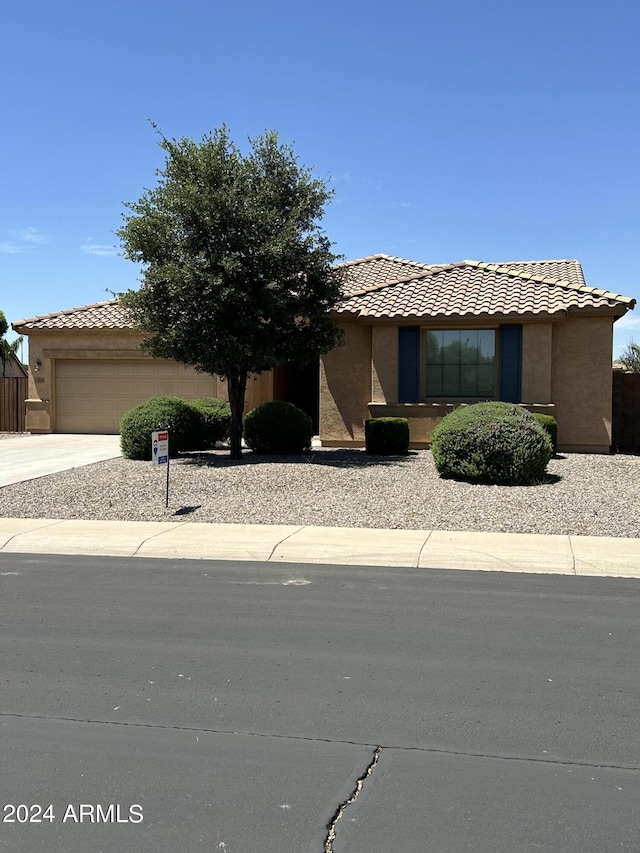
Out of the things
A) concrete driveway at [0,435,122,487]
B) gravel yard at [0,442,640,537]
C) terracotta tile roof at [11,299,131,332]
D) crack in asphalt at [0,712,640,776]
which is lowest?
crack in asphalt at [0,712,640,776]

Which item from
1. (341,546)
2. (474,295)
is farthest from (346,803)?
(474,295)

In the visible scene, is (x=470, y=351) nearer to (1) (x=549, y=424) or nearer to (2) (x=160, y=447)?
(1) (x=549, y=424)

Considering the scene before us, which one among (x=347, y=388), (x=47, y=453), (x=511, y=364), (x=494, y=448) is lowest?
(x=47, y=453)

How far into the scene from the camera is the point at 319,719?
15.5 feet

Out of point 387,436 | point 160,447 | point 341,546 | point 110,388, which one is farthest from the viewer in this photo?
point 110,388

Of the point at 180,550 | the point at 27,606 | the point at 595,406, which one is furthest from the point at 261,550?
the point at 595,406

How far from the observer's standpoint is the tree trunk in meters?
16.5

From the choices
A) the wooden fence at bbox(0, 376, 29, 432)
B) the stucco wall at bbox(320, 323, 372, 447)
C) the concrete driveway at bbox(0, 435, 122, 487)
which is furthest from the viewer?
the wooden fence at bbox(0, 376, 29, 432)

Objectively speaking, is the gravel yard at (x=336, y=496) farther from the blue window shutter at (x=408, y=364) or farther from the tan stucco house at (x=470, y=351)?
the blue window shutter at (x=408, y=364)

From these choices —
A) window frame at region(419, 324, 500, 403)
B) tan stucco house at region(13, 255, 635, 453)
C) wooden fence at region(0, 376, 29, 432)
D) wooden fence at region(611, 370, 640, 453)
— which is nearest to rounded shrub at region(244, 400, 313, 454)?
tan stucco house at region(13, 255, 635, 453)

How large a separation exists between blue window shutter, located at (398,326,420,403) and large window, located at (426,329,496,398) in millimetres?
362

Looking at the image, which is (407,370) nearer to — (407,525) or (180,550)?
(407,525)

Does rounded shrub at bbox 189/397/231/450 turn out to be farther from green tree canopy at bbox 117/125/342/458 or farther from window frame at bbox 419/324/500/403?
window frame at bbox 419/324/500/403

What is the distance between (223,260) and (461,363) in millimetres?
6901
